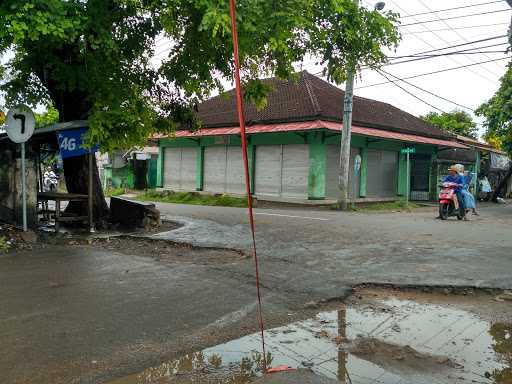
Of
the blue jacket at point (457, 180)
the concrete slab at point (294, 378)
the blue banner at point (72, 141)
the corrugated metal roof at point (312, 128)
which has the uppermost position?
the corrugated metal roof at point (312, 128)

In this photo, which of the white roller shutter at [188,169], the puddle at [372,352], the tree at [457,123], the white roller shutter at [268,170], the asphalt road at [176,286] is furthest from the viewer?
the tree at [457,123]

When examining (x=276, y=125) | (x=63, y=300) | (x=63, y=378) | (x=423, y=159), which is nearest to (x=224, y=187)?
(x=276, y=125)

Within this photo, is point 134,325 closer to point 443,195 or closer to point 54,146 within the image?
A: point 54,146

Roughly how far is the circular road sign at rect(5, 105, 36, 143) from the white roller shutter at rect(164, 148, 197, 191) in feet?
58.8

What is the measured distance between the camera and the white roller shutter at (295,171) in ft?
67.4

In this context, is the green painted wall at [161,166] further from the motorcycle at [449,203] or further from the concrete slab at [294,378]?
the concrete slab at [294,378]

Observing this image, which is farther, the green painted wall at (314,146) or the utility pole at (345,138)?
the green painted wall at (314,146)

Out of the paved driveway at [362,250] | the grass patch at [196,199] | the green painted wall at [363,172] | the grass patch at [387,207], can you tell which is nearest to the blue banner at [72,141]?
the paved driveway at [362,250]

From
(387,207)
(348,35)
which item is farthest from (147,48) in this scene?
(387,207)

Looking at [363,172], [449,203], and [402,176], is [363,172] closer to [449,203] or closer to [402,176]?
[402,176]

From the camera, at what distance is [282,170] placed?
70.5 feet

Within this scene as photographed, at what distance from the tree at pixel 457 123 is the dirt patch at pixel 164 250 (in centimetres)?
3578

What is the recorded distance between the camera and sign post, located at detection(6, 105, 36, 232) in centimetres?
823

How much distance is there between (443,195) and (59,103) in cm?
1101
